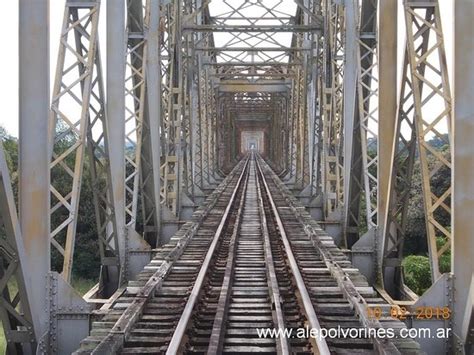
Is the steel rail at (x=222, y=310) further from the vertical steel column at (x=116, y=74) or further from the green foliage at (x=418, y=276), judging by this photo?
the green foliage at (x=418, y=276)

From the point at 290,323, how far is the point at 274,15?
817 inches

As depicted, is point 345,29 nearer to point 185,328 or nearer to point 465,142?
point 465,142

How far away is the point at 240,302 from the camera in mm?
6742

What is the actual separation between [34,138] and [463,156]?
4.22m

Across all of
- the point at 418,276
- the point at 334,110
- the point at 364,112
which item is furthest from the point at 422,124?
the point at 418,276

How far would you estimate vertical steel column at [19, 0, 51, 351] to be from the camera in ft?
19.0

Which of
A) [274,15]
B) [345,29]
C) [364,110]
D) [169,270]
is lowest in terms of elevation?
[169,270]

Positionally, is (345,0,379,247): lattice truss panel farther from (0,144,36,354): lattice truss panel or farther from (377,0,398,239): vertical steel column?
(0,144,36,354): lattice truss panel

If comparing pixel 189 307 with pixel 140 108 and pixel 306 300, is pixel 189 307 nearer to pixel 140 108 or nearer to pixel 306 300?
pixel 306 300

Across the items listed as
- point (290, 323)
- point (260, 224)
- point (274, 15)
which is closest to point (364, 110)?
point (260, 224)

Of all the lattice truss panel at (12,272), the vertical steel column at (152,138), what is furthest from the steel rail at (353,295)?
the vertical steel column at (152,138)

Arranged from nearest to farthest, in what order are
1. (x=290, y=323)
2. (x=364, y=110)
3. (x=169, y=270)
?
(x=290, y=323), (x=169, y=270), (x=364, y=110)

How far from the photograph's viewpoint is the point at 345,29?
41.7ft

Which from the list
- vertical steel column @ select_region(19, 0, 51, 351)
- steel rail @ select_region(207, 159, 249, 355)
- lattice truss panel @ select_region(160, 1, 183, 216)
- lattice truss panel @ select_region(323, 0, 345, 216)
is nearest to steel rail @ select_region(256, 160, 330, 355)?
steel rail @ select_region(207, 159, 249, 355)
